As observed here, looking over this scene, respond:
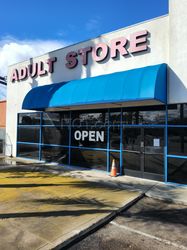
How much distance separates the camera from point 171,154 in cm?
1012

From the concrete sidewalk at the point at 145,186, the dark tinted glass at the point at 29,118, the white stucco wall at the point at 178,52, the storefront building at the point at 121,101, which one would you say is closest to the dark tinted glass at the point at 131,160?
the storefront building at the point at 121,101

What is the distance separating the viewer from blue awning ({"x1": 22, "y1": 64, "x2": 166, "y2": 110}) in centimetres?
937

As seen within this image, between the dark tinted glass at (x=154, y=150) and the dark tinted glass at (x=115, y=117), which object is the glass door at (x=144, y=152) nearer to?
the dark tinted glass at (x=154, y=150)

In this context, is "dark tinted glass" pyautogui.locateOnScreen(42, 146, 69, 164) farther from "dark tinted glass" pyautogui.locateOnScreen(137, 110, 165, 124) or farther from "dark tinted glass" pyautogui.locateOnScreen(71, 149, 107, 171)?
"dark tinted glass" pyautogui.locateOnScreen(137, 110, 165, 124)

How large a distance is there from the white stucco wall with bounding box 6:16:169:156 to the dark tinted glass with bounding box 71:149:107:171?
4.11 m

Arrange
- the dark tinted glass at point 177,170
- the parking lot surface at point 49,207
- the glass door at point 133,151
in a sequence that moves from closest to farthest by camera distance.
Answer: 1. the parking lot surface at point 49,207
2. the dark tinted glass at point 177,170
3. the glass door at point 133,151

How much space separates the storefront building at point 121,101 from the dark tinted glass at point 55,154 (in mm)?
58

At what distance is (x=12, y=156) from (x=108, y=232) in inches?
530

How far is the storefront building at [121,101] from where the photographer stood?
32.2 feet

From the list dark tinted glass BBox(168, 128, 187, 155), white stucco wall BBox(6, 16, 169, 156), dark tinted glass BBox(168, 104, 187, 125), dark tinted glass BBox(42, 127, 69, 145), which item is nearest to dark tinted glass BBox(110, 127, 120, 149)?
dark tinted glass BBox(168, 128, 187, 155)

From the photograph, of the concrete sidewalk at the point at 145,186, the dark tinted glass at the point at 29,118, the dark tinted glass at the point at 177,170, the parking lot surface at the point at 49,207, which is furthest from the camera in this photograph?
the dark tinted glass at the point at 29,118

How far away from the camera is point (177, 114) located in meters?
10.0

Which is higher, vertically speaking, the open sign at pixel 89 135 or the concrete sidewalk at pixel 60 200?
the open sign at pixel 89 135

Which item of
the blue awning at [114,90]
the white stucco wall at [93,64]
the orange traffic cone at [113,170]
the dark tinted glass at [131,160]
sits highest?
the white stucco wall at [93,64]
